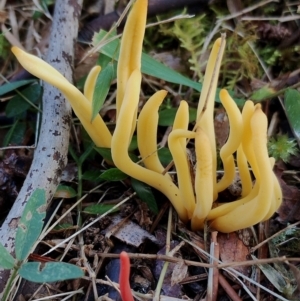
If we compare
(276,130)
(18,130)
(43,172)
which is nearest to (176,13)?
(276,130)

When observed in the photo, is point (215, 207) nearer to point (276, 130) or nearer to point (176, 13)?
point (276, 130)

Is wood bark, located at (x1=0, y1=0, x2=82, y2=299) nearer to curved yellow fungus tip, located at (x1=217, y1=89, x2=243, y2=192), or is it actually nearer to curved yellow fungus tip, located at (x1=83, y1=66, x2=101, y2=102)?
curved yellow fungus tip, located at (x1=83, y1=66, x2=101, y2=102)

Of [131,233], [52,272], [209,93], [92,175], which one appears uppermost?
[209,93]

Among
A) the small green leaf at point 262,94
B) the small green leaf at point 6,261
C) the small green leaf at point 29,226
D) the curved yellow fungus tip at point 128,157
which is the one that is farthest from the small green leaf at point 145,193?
the small green leaf at point 262,94

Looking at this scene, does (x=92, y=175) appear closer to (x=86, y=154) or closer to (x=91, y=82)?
(x=86, y=154)

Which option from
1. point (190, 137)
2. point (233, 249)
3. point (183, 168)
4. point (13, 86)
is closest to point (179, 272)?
point (233, 249)

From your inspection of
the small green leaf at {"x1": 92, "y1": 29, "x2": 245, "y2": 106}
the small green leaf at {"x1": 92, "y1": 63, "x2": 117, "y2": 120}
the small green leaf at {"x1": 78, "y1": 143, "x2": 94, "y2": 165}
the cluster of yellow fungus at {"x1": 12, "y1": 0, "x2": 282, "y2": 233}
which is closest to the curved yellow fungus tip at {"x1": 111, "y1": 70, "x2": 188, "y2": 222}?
the cluster of yellow fungus at {"x1": 12, "y1": 0, "x2": 282, "y2": 233}
